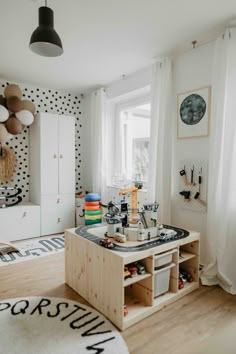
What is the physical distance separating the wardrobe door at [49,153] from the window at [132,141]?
102cm

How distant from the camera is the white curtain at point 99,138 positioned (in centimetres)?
408

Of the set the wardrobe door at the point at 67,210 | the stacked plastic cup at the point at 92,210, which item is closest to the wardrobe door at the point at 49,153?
the wardrobe door at the point at 67,210

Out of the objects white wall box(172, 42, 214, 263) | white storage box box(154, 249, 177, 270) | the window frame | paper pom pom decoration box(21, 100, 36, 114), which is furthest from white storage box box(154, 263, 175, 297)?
paper pom pom decoration box(21, 100, 36, 114)

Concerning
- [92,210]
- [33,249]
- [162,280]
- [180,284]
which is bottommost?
[33,249]

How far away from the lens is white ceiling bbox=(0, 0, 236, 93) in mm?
2014

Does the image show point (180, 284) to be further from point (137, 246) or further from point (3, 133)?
point (3, 133)

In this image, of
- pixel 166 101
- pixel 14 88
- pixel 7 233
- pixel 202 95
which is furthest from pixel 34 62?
pixel 7 233

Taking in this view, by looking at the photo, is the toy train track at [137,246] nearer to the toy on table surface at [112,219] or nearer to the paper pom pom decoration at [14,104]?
the toy on table surface at [112,219]

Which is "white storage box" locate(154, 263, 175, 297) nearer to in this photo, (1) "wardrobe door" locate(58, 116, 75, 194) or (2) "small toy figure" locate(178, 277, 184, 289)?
(2) "small toy figure" locate(178, 277, 184, 289)

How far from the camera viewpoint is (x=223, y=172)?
234cm

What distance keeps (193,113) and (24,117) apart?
7.88 ft

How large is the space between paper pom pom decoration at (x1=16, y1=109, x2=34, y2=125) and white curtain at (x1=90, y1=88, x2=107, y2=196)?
1067 millimetres

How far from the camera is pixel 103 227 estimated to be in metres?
2.45

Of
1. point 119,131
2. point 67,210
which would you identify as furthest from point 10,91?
point 67,210
